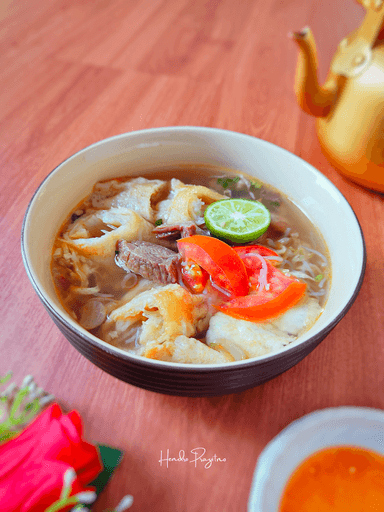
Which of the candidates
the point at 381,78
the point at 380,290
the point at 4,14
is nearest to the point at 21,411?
the point at 380,290

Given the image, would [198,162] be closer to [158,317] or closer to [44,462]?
[158,317]

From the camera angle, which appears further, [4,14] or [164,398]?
[4,14]

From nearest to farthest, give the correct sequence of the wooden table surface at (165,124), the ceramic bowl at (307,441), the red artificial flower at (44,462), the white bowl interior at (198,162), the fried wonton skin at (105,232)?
1. the red artificial flower at (44,462)
2. the ceramic bowl at (307,441)
3. the wooden table surface at (165,124)
4. the white bowl interior at (198,162)
5. the fried wonton skin at (105,232)

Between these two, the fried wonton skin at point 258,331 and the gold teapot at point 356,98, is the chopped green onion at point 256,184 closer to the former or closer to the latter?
the gold teapot at point 356,98

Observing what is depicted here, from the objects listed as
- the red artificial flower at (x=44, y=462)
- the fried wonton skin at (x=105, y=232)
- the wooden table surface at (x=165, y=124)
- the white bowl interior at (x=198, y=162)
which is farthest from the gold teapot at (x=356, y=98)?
the red artificial flower at (x=44, y=462)

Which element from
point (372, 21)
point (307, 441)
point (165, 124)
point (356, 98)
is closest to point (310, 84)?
point (356, 98)

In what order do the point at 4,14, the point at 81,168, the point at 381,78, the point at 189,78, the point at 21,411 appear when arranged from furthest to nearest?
the point at 4,14
the point at 189,78
the point at 381,78
the point at 81,168
the point at 21,411

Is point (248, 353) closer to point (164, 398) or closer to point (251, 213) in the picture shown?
point (164, 398)
